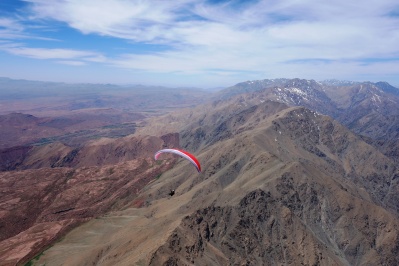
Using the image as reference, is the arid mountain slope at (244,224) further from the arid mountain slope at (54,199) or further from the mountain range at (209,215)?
the arid mountain slope at (54,199)

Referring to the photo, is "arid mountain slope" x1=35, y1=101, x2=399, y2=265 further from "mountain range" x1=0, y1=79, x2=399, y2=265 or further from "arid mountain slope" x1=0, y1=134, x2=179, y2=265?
"arid mountain slope" x1=0, y1=134, x2=179, y2=265

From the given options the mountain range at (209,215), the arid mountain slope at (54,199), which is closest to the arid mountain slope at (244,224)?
the mountain range at (209,215)

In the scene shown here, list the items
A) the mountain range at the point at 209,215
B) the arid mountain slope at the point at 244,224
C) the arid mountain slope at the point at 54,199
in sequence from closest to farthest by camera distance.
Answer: the arid mountain slope at the point at 244,224 < the mountain range at the point at 209,215 < the arid mountain slope at the point at 54,199

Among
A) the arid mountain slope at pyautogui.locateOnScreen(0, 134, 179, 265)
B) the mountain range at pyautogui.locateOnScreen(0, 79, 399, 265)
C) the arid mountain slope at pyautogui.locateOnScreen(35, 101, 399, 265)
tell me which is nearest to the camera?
the arid mountain slope at pyautogui.locateOnScreen(35, 101, 399, 265)

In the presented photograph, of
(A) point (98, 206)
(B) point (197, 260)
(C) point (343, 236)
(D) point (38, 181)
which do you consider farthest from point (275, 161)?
(D) point (38, 181)

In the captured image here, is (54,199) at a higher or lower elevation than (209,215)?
lower

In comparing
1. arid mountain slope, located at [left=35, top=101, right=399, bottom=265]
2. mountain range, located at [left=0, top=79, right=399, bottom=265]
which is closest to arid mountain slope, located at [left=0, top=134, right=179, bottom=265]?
mountain range, located at [left=0, top=79, right=399, bottom=265]

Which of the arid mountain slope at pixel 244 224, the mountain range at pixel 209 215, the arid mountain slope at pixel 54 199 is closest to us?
the arid mountain slope at pixel 244 224

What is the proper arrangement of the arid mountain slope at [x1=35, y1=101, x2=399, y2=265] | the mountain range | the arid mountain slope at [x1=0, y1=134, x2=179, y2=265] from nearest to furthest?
1. the arid mountain slope at [x1=35, y1=101, x2=399, y2=265]
2. the mountain range
3. the arid mountain slope at [x1=0, y1=134, x2=179, y2=265]

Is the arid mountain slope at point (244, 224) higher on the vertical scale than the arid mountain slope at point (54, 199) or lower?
higher

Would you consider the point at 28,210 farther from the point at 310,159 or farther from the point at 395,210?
the point at 395,210

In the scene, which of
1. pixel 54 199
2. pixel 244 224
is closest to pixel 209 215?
pixel 244 224

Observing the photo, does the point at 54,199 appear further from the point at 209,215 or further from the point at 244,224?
the point at 244,224
